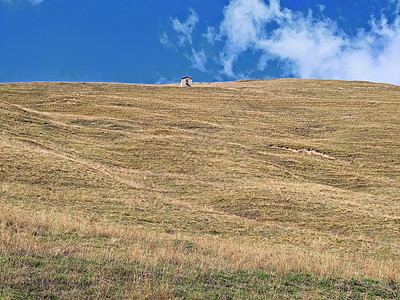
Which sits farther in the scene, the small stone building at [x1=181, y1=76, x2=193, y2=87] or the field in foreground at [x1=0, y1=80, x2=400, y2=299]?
the small stone building at [x1=181, y1=76, x2=193, y2=87]

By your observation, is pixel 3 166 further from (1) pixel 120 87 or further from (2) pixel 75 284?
(1) pixel 120 87

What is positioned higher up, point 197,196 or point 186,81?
point 186,81

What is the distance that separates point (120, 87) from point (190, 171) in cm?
5889

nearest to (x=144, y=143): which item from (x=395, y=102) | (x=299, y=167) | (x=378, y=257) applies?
(x=299, y=167)

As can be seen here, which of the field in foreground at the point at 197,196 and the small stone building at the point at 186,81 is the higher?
the small stone building at the point at 186,81

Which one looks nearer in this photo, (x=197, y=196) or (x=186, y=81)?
(x=197, y=196)

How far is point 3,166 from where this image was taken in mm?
26891

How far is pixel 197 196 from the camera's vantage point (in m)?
28.5

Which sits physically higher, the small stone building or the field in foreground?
the small stone building

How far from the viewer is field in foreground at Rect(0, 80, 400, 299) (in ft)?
28.7

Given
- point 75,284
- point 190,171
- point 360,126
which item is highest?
point 360,126

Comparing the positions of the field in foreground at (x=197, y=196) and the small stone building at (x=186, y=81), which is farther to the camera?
the small stone building at (x=186, y=81)

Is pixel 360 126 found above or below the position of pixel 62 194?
above

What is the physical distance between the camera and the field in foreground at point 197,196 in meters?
8.76
